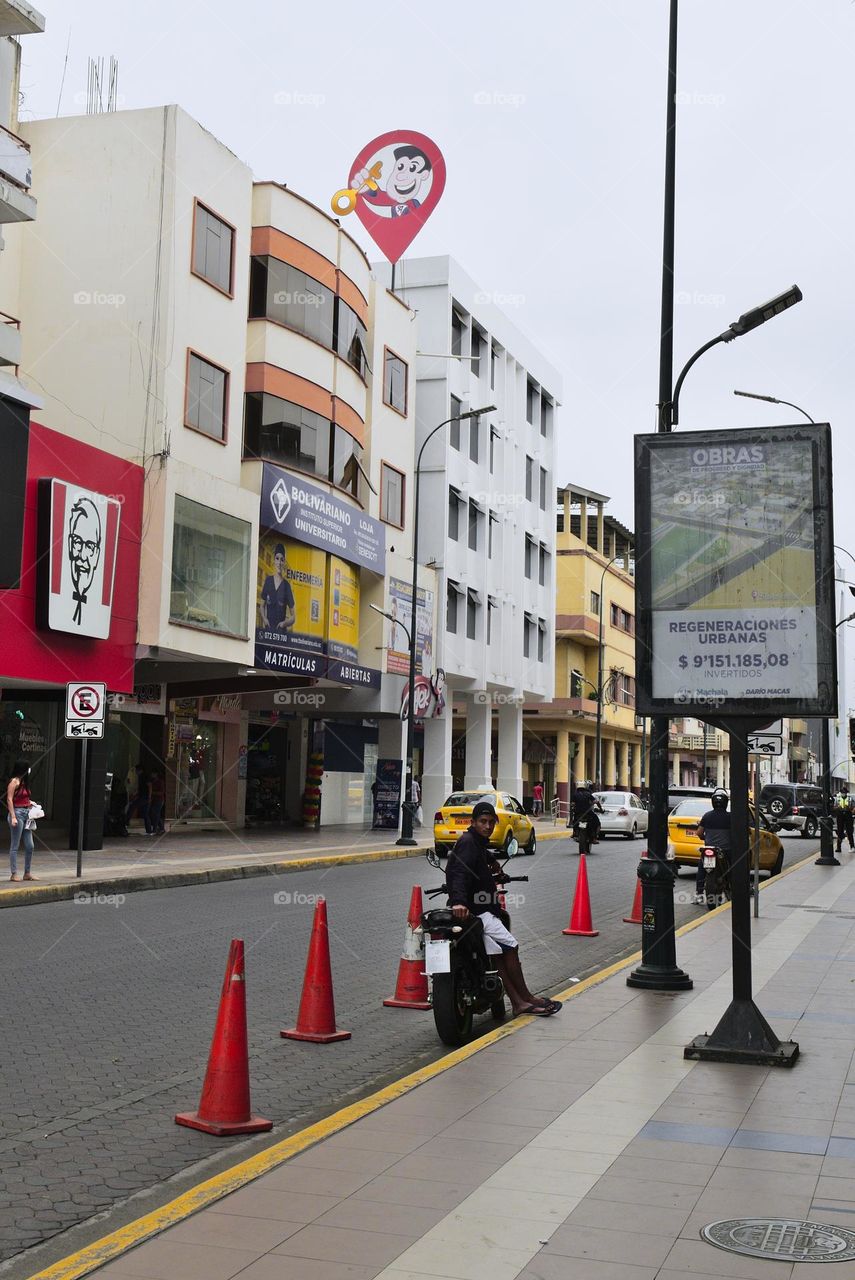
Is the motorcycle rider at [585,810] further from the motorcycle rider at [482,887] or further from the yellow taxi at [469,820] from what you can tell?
the motorcycle rider at [482,887]

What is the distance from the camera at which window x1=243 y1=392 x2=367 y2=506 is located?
1271 inches

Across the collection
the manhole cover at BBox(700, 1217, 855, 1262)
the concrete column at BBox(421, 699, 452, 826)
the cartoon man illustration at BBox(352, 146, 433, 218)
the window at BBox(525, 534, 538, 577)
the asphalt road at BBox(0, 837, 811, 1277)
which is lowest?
the asphalt road at BBox(0, 837, 811, 1277)

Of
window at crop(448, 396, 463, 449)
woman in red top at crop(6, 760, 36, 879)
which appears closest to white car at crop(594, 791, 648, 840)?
window at crop(448, 396, 463, 449)

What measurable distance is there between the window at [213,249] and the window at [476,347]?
18946 millimetres

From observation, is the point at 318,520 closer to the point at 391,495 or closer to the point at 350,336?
the point at 350,336

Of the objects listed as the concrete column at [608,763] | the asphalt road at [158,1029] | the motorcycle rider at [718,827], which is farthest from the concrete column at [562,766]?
the asphalt road at [158,1029]

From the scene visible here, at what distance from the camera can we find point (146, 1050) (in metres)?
8.84

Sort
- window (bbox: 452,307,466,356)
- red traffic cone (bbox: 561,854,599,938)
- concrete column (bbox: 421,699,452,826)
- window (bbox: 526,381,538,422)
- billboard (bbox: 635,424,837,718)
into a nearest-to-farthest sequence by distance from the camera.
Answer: billboard (bbox: 635,424,837,718) → red traffic cone (bbox: 561,854,599,938) → concrete column (bbox: 421,699,452,826) → window (bbox: 452,307,466,356) → window (bbox: 526,381,538,422)

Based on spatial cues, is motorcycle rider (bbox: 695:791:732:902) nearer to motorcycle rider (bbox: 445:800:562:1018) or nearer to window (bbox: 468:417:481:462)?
motorcycle rider (bbox: 445:800:562:1018)

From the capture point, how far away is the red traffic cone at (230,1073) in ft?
21.9

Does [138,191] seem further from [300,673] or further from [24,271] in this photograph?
[300,673]

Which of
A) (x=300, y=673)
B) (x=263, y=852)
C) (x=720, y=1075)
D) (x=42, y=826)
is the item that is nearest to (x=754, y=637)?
(x=720, y=1075)

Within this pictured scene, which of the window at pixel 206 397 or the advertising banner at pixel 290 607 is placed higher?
the window at pixel 206 397

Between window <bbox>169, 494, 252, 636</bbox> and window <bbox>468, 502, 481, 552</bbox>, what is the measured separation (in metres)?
19.3
